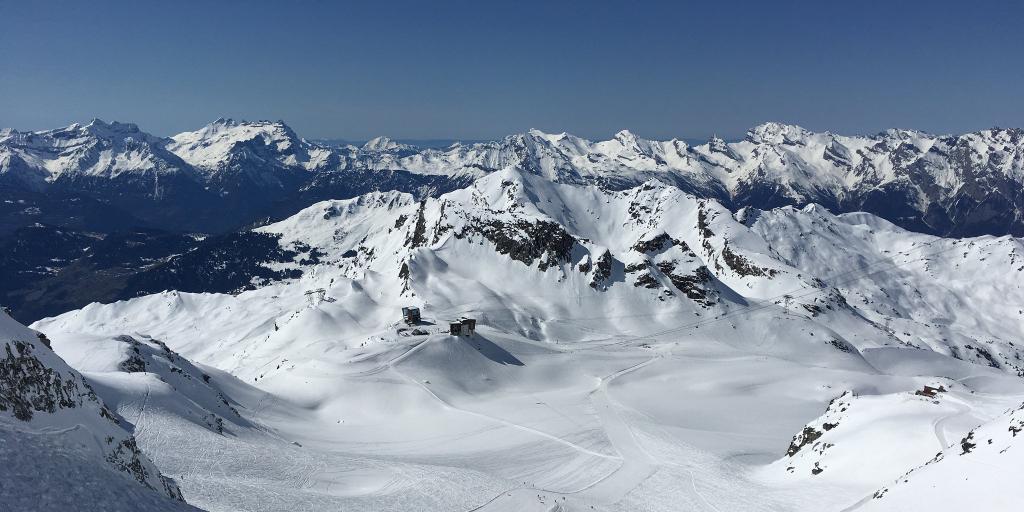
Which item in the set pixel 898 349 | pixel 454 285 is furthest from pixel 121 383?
pixel 898 349

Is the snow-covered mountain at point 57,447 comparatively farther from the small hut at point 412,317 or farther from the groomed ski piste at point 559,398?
the small hut at point 412,317

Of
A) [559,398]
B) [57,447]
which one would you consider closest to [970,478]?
[57,447]

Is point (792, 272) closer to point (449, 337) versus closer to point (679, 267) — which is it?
point (679, 267)

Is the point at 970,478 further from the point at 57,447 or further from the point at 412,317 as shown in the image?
the point at 412,317

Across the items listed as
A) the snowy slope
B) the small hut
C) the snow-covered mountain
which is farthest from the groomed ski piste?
the snow-covered mountain

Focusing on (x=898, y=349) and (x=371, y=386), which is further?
(x=898, y=349)

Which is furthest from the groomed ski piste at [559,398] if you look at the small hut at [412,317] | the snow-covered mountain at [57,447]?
the snow-covered mountain at [57,447]
